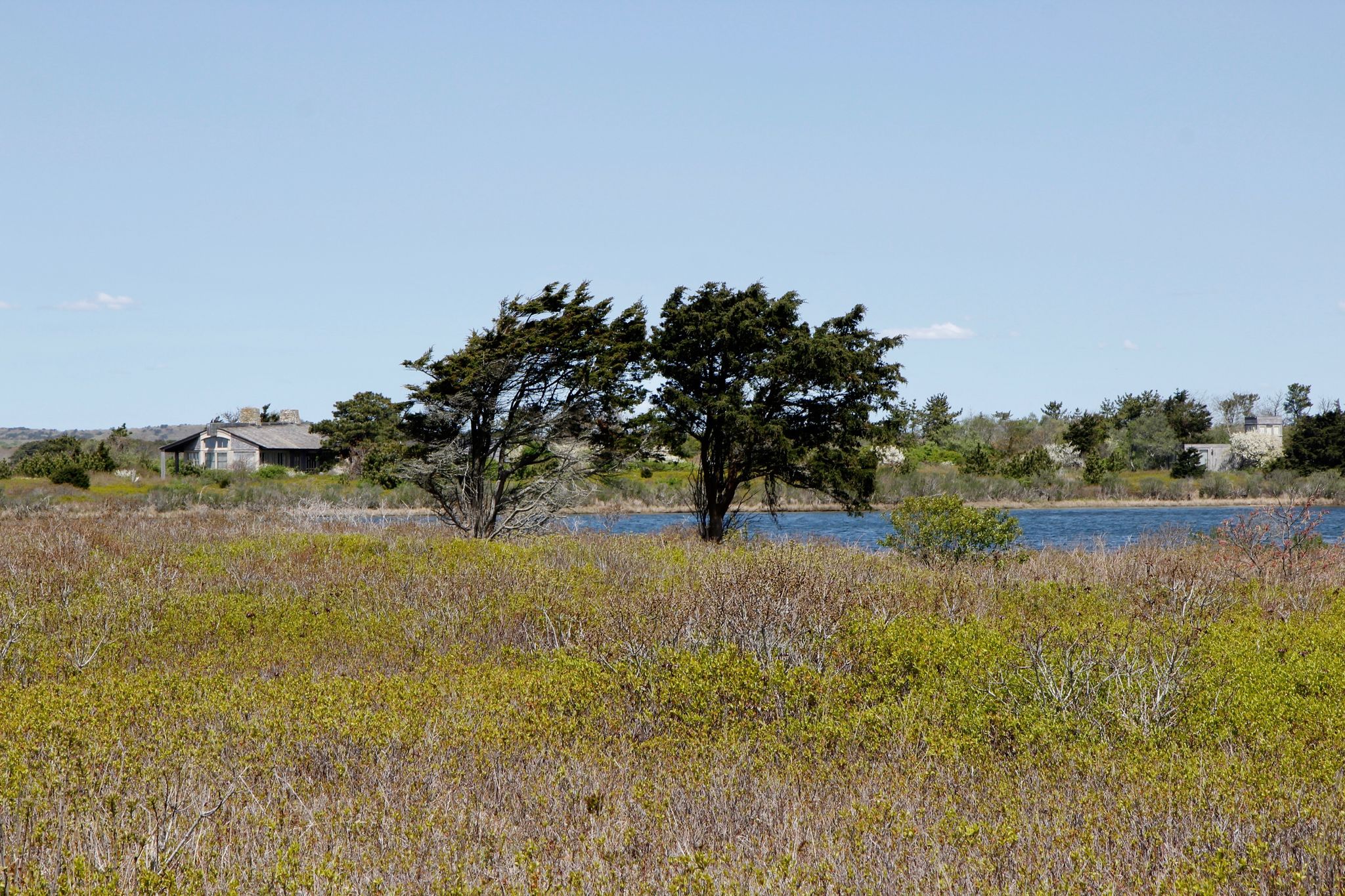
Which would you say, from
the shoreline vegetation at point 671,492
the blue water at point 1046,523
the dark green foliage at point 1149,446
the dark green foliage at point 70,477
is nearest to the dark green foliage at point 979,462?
the shoreline vegetation at point 671,492

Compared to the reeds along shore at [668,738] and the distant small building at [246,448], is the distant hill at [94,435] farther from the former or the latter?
the reeds along shore at [668,738]

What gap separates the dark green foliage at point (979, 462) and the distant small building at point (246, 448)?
3778 centimetres

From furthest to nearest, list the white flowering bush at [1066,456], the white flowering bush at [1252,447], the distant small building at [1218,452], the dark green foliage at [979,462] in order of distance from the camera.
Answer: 1. the distant small building at [1218,452]
2. the white flowering bush at [1252,447]
3. the white flowering bush at [1066,456]
4. the dark green foliage at [979,462]

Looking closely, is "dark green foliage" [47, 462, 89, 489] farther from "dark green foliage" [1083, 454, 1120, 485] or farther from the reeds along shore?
"dark green foliage" [1083, 454, 1120, 485]

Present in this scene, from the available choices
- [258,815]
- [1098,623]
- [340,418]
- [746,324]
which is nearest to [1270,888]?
[258,815]

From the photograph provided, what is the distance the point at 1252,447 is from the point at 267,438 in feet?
204

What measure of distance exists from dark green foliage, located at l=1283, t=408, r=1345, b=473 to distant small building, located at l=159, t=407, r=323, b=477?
5557cm

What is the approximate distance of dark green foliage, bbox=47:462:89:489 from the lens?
44406 mm

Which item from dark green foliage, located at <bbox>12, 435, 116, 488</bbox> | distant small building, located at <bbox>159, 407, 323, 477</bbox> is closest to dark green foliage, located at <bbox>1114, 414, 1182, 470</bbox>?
distant small building, located at <bbox>159, 407, 323, 477</bbox>

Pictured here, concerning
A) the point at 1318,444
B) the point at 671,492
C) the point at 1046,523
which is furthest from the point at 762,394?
the point at 1318,444

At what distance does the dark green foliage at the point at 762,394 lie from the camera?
2253 cm

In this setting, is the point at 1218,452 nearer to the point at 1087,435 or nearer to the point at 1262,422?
the point at 1087,435

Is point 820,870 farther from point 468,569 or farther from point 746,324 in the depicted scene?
point 746,324

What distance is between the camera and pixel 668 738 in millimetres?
6148
